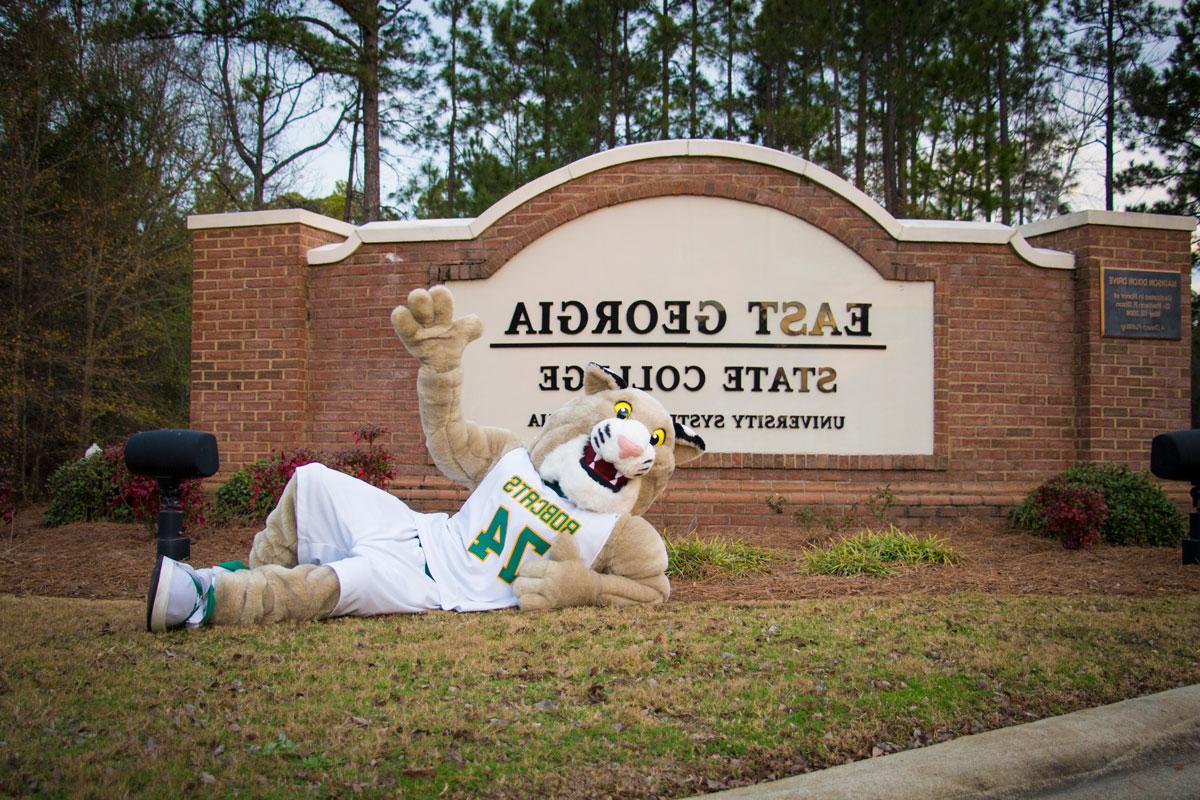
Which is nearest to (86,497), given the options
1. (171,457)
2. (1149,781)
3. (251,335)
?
(251,335)

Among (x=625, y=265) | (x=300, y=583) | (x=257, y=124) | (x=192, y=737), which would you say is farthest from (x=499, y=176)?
(x=192, y=737)

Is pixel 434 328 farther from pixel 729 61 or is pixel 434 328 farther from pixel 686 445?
pixel 729 61

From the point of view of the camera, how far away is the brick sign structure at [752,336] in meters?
9.11

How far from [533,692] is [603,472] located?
162 centimetres

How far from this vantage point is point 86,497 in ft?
29.7

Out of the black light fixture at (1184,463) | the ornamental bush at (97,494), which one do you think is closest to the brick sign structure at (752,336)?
the ornamental bush at (97,494)

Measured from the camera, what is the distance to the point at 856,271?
9.21 m

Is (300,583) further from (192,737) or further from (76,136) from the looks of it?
(76,136)

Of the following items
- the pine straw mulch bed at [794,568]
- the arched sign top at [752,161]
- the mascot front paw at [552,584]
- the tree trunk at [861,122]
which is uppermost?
the tree trunk at [861,122]

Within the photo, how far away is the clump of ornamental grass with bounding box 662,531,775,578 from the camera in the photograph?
A: 7.01 metres

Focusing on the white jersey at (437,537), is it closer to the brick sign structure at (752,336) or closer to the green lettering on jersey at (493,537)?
the green lettering on jersey at (493,537)

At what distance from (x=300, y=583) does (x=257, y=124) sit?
66.7ft

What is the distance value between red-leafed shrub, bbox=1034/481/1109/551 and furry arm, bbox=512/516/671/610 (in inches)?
147

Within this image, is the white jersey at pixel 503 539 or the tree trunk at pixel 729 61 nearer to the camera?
the white jersey at pixel 503 539
